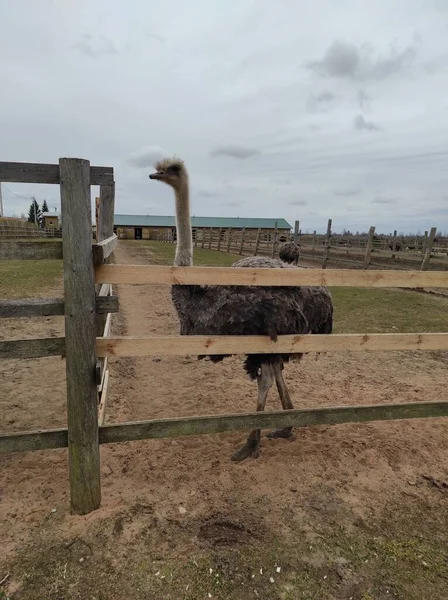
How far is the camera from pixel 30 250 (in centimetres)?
235

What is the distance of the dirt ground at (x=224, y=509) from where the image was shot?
2201 mm

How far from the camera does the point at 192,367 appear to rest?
5.45m

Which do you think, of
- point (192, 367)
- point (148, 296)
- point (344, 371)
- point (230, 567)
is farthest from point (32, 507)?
point (148, 296)

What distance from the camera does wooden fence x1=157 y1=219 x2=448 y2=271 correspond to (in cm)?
1595

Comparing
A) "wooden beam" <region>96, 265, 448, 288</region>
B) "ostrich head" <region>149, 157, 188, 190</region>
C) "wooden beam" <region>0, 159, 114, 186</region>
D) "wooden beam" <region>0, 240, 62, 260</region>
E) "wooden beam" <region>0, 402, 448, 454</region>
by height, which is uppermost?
"ostrich head" <region>149, 157, 188, 190</region>

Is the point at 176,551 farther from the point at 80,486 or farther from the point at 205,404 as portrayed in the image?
the point at 205,404

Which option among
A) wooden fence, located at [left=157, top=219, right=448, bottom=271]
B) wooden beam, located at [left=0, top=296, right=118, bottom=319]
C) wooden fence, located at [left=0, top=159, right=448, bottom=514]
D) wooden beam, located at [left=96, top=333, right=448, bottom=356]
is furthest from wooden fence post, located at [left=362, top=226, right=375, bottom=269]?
wooden beam, located at [left=0, top=296, right=118, bottom=319]

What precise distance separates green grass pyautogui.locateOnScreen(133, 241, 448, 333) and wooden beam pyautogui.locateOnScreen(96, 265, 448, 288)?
4778 mm

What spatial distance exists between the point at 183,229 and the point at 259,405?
1.49 meters

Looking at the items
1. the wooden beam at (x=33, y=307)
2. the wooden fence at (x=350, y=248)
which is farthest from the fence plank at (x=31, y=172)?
the wooden fence at (x=350, y=248)

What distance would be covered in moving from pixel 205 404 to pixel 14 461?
1770 millimetres

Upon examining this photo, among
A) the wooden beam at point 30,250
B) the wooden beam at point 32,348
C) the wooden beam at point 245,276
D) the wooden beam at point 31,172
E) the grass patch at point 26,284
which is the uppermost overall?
the wooden beam at point 31,172

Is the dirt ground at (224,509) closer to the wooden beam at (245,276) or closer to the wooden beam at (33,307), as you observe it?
the wooden beam at (33,307)

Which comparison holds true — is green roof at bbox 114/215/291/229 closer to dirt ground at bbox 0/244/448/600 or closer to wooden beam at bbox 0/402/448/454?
dirt ground at bbox 0/244/448/600
